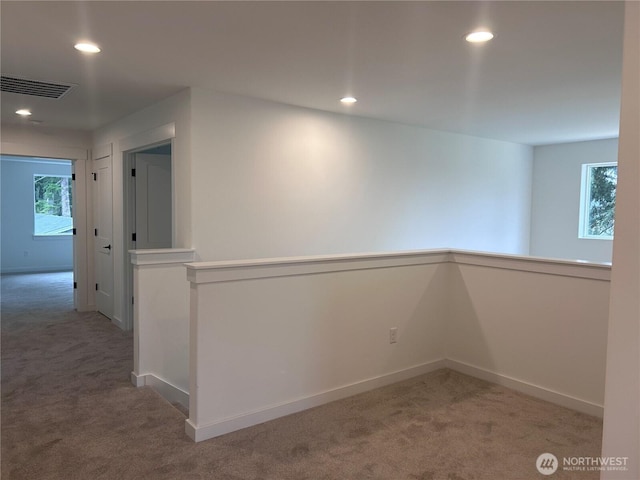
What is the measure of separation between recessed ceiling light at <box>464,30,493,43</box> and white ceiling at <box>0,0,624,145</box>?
53mm

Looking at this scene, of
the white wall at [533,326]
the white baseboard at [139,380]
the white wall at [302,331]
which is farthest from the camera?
the white baseboard at [139,380]

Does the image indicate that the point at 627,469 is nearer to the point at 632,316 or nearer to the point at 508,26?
the point at 632,316

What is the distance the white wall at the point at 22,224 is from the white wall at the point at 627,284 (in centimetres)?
1058

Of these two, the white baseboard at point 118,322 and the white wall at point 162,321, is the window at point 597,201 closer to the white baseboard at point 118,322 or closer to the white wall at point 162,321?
the white wall at point 162,321

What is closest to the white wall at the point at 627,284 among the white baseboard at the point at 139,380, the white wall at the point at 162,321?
the white wall at the point at 162,321

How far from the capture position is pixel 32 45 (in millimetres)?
2939

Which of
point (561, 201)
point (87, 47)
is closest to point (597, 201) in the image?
point (561, 201)

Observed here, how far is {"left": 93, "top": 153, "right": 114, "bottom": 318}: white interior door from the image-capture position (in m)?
5.73

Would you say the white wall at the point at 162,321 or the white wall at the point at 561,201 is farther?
the white wall at the point at 561,201

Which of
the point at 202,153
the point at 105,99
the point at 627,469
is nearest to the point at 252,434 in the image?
the point at 627,469

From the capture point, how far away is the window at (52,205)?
1002 cm

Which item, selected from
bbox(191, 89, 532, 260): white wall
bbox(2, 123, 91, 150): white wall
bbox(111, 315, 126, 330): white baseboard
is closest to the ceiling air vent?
bbox(191, 89, 532, 260): white wall

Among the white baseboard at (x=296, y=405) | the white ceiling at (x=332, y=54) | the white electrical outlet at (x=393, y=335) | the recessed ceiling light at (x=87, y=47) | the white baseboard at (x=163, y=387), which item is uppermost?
the white ceiling at (x=332, y=54)

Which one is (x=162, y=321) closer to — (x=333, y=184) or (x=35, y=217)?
(x=333, y=184)
